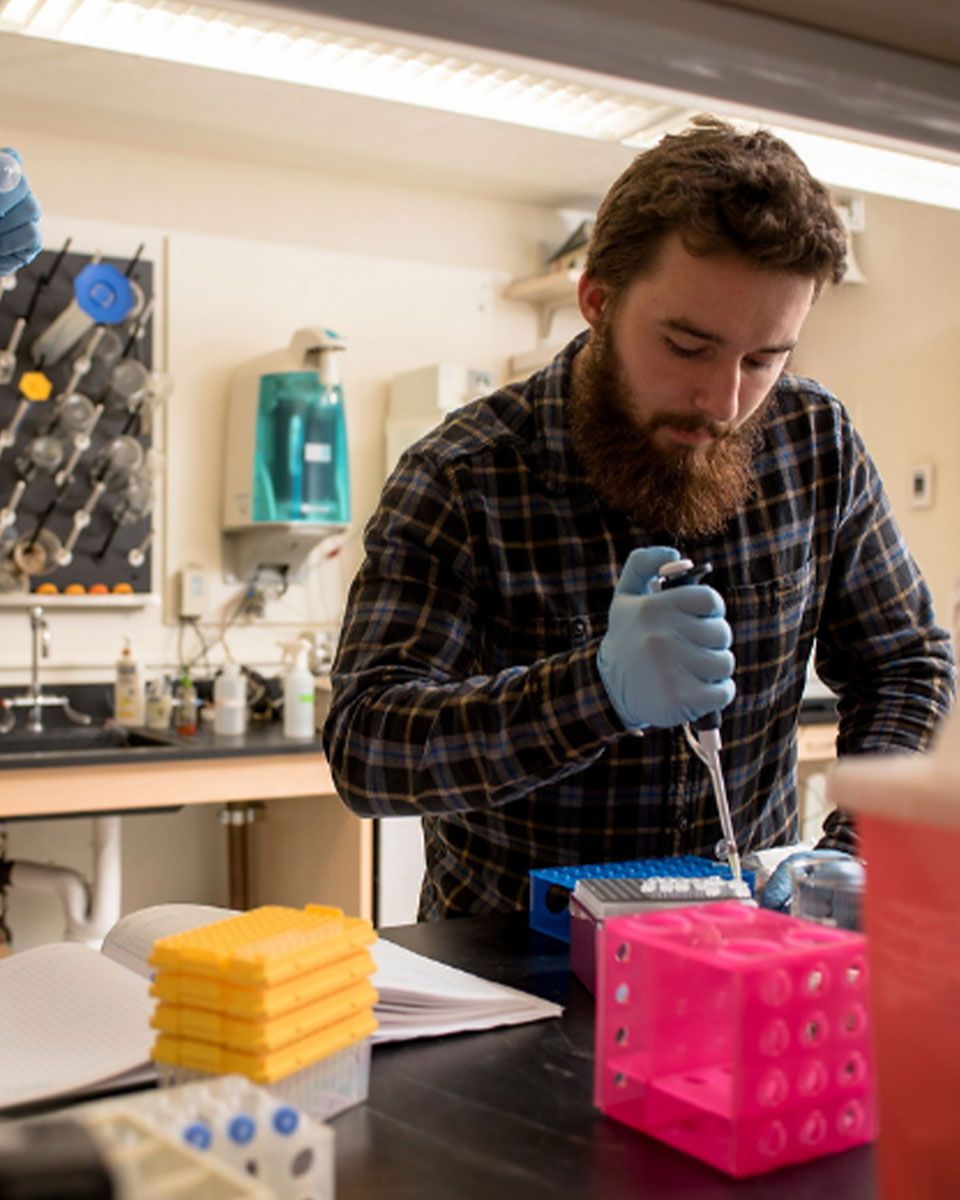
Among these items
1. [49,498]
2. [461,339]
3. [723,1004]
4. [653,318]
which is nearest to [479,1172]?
[723,1004]

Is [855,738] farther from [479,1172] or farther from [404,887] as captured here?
[404,887]

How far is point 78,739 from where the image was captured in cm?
353

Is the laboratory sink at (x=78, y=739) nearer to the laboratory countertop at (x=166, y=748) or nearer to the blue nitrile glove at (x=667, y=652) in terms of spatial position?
the laboratory countertop at (x=166, y=748)

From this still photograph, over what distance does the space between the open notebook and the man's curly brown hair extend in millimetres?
824

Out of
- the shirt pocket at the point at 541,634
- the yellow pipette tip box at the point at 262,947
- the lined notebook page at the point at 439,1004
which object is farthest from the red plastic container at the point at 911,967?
the shirt pocket at the point at 541,634

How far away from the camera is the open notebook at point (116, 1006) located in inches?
35.7

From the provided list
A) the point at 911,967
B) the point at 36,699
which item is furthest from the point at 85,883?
the point at 911,967

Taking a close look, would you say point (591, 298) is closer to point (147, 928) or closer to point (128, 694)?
point (147, 928)

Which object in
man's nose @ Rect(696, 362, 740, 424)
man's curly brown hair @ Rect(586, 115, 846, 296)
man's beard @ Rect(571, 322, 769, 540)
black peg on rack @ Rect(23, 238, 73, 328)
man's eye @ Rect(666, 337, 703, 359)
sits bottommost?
man's beard @ Rect(571, 322, 769, 540)

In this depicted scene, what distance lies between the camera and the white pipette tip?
1.61 meters

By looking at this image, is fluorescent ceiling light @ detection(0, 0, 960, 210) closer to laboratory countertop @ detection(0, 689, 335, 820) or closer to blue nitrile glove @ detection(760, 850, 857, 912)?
blue nitrile glove @ detection(760, 850, 857, 912)

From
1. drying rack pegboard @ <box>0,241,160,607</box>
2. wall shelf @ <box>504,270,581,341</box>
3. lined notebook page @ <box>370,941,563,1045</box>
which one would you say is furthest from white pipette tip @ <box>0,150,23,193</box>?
wall shelf @ <box>504,270,581,341</box>

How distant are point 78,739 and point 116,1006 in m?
2.65

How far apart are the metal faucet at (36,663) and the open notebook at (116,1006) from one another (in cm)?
250
